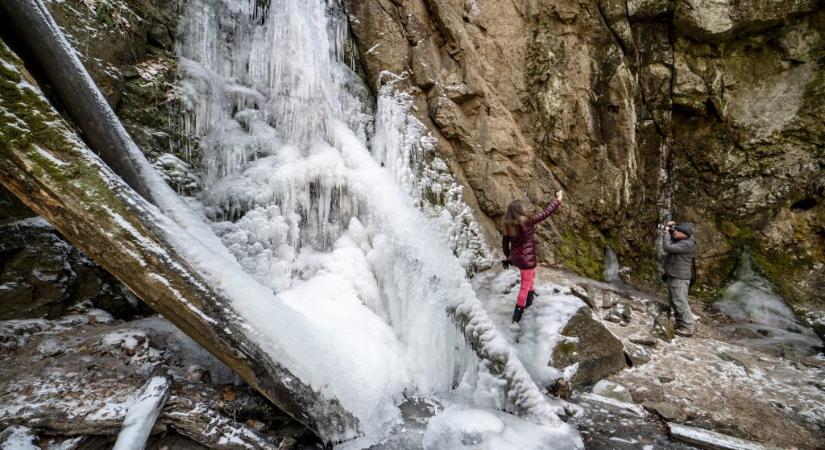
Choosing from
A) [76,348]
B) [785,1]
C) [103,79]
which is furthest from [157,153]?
[785,1]

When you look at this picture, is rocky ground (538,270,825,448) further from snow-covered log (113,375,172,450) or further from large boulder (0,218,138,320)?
large boulder (0,218,138,320)

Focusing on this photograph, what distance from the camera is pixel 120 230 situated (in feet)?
8.71

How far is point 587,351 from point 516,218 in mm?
1771

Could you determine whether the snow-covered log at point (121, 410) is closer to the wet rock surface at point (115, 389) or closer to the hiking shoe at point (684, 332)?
the wet rock surface at point (115, 389)

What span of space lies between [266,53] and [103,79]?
7.69 feet

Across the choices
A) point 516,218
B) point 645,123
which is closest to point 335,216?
point 516,218

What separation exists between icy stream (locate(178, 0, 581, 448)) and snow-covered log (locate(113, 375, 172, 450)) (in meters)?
0.83

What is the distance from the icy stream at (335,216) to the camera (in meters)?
3.55

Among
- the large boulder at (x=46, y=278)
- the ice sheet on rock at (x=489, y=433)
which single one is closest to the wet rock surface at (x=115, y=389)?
the large boulder at (x=46, y=278)

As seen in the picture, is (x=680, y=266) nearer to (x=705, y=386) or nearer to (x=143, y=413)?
(x=705, y=386)

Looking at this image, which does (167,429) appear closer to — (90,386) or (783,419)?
(90,386)

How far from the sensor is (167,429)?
9.18ft

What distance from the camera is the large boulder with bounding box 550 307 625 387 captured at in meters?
4.29

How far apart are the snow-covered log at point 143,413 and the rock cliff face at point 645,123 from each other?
5.42 m
